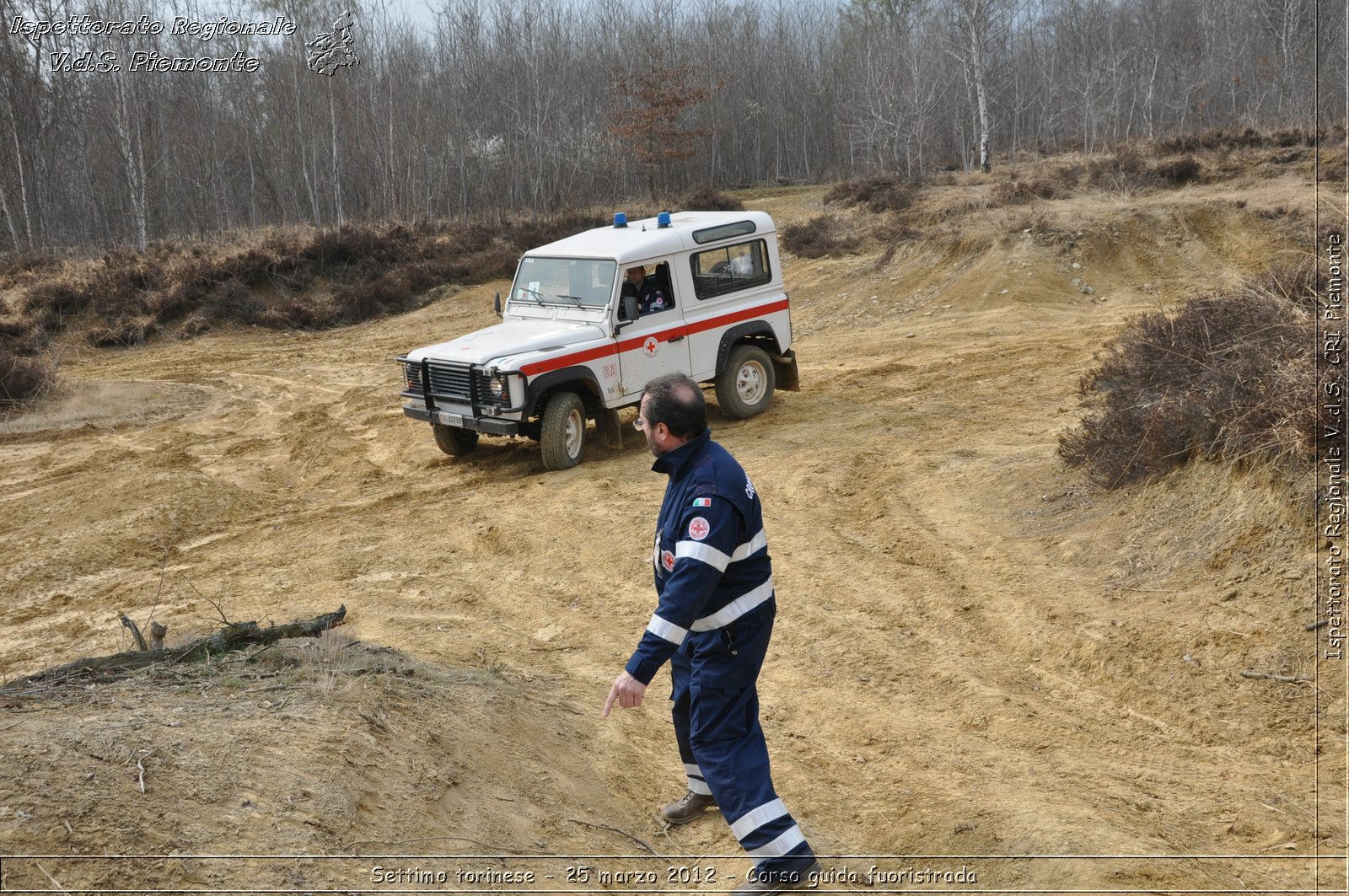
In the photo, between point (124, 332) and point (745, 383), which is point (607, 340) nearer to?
point (745, 383)

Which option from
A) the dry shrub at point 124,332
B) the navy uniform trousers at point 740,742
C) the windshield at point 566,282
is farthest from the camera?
the dry shrub at point 124,332

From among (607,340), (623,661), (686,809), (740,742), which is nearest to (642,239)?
(607,340)

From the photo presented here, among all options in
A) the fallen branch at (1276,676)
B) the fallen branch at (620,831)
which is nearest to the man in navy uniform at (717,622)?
the fallen branch at (620,831)

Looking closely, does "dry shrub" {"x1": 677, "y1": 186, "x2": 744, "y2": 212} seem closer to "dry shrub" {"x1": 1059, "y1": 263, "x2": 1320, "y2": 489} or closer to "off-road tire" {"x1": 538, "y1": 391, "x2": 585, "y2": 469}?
"off-road tire" {"x1": 538, "y1": 391, "x2": 585, "y2": 469}

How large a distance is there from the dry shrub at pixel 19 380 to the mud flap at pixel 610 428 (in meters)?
8.54

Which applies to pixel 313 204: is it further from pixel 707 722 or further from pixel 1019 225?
pixel 707 722

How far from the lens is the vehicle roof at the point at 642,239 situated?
1119cm

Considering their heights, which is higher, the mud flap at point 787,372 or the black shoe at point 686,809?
the mud flap at point 787,372

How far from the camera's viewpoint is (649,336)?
11.3 m

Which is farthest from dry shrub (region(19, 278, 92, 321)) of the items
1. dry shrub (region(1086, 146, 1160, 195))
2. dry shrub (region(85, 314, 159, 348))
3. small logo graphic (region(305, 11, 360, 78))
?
dry shrub (region(1086, 146, 1160, 195))

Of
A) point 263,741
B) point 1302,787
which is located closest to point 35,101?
point 263,741

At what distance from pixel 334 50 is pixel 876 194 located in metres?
18.3

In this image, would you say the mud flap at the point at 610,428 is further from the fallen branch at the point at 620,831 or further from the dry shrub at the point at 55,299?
the dry shrub at the point at 55,299

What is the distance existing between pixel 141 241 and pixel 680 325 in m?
21.3
